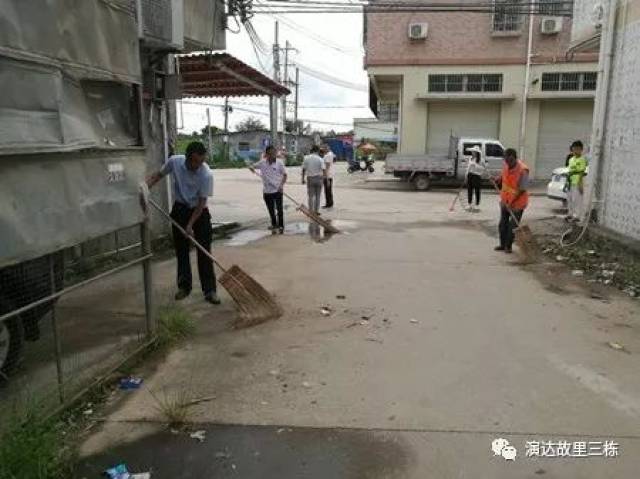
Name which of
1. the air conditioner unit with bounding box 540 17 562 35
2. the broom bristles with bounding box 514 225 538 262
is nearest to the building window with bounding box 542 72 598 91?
the air conditioner unit with bounding box 540 17 562 35

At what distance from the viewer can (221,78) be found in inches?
499

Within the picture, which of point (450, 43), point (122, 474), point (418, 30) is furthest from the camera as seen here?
point (450, 43)

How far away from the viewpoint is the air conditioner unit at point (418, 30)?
82.3 feet

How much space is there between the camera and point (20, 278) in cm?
371

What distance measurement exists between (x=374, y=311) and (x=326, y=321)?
61 centimetres

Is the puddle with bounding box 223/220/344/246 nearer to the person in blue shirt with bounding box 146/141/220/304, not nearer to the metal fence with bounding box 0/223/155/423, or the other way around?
the person in blue shirt with bounding box 146/141/220/304

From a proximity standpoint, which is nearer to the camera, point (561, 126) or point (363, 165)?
point (561, 126)

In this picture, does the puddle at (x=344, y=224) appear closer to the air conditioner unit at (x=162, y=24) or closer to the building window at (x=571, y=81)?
the air conditioner unit at (x=162, y=24)

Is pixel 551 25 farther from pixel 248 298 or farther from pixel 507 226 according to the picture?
pixel 248 298

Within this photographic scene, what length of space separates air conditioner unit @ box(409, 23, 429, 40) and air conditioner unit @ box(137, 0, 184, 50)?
60.0 ft

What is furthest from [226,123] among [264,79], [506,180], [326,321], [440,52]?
[326,321]

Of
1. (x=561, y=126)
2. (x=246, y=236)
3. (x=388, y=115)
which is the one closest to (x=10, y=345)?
(x=246, y=236)

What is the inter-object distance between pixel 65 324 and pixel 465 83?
23.2 meters

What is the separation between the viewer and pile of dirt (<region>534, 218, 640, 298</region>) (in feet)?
25.0
